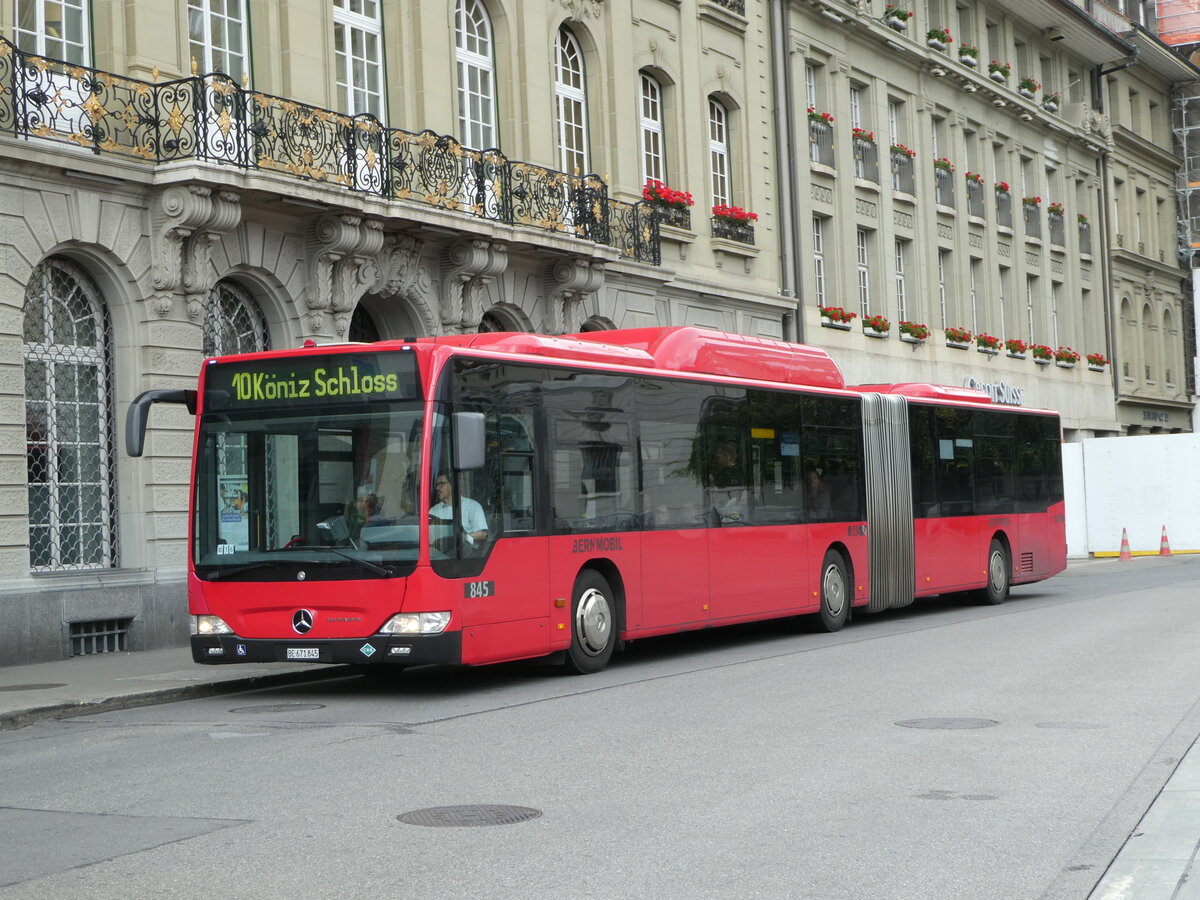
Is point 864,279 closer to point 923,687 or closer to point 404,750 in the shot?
point 923,687

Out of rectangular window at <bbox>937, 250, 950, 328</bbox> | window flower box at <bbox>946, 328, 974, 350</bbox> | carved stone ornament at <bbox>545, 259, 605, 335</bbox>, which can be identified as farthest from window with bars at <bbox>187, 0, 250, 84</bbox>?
window flower box at <bbox>946, 328, 974, 350</bbox>

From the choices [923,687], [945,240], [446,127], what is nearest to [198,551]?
[923,687]

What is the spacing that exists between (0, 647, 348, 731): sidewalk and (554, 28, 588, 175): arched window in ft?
39.6

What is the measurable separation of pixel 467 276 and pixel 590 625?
29.2 ft

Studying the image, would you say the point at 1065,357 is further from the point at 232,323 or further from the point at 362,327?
the point at 232,323

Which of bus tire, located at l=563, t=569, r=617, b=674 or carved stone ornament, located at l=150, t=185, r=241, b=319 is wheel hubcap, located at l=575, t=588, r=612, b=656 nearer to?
bus tire, located at l=563, t=569, r=617, b=674

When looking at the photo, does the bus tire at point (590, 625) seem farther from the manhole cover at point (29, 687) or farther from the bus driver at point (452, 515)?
the manhole cover at point (29, 687)

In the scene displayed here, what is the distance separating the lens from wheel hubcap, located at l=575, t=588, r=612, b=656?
48.3ft

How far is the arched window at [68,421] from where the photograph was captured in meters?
17.3

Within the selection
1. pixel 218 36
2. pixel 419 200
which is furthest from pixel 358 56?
pixel 218 36

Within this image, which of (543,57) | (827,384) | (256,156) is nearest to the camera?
(256,156)

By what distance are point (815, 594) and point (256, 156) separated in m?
8.08

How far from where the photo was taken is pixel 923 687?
12.8 meters

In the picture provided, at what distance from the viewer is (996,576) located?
80.3 ft
